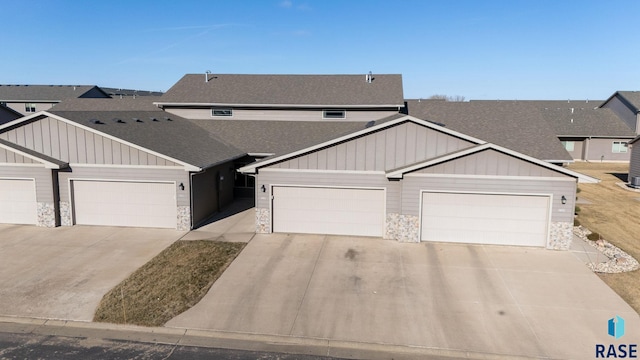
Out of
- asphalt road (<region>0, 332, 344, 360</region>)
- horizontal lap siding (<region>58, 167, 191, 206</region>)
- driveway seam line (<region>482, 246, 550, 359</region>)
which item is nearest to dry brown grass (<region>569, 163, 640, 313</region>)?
driveway seam line (<region>482, 246, 550, 359</region>)

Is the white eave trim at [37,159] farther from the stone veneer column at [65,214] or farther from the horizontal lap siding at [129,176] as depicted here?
the stone veneer column at [65,214]

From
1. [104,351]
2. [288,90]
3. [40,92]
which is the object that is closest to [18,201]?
[104,351]

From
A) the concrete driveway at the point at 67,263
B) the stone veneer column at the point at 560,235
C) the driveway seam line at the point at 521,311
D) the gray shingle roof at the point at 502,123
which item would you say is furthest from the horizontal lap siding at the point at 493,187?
the concrete driveway at the point at 67,263

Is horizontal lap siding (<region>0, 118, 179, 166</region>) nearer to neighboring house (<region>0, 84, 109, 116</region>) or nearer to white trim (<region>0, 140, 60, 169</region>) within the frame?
white trim (<region>0, 140, 60, 169</region>)

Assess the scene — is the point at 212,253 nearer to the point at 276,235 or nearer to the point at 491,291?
the point at 276,235

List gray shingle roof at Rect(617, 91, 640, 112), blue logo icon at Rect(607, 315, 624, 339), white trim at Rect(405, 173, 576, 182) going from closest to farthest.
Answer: blue logo icon at Rect(607, 315, 624, 339)
white trim at Rect(405, 173, 576, 182)
gray shingle roof at Rect(617, 91, 640, 112)

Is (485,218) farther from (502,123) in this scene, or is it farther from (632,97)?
(632,97)
